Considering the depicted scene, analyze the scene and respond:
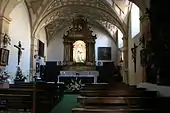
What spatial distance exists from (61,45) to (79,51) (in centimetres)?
197

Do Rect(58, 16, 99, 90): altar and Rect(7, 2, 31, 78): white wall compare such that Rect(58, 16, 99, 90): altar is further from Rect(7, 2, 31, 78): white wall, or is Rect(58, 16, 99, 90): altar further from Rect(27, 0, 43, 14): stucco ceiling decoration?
Rect(27, 0, 43, 14): stucco ceiling decoration

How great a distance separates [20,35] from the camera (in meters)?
15.4

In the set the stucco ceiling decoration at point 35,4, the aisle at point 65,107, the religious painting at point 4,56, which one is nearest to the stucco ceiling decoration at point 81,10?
the stucco ceiling decoration at point 35,4

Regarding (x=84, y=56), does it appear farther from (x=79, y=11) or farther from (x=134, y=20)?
(x=134, y=20)

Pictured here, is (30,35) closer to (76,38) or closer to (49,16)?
(49,16)

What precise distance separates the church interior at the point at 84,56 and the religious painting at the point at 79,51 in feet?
0.29

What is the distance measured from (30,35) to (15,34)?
3.18m

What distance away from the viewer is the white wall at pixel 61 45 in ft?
75.7

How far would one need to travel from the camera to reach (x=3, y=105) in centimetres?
607

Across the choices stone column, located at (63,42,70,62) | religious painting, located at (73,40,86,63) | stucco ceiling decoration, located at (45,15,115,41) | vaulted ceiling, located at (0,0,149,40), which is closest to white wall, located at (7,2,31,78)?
vaulted ceiling, located at (0,0,149,40)

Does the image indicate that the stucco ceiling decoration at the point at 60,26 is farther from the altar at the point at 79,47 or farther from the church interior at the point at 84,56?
the altar at the point at 79,47

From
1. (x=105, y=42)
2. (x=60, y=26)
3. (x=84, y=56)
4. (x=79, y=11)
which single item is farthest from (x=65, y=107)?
(x=60, y=26)

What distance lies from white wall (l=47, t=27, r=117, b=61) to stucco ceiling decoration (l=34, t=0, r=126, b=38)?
2445mm

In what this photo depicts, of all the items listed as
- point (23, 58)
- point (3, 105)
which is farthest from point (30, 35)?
point (3, 105)
